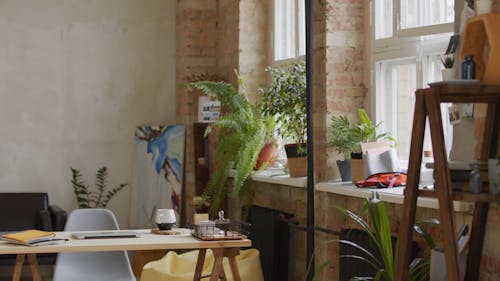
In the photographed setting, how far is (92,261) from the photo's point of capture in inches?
232

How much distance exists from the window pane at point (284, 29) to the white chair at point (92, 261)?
7.88 ft

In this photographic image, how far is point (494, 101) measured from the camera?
12.6 ft

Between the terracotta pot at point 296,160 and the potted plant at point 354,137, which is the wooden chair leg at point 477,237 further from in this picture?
the terracotta pot at point 296,160

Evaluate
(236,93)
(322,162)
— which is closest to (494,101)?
(322,162)

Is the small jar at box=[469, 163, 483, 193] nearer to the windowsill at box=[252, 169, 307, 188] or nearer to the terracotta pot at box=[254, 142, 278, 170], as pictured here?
the windowsill at box=[252, 169, 307, 188]

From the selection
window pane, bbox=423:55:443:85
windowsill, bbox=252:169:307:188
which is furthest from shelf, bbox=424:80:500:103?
windowsill, bbox=252:169:307:188

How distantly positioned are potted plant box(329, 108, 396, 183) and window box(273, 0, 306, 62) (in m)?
1.28

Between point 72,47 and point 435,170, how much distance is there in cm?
578

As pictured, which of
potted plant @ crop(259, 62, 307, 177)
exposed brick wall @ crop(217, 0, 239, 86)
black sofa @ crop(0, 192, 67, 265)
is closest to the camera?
potted plant @ crop(259, 62, 307, 177)

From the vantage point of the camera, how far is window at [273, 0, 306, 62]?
23.4 feet

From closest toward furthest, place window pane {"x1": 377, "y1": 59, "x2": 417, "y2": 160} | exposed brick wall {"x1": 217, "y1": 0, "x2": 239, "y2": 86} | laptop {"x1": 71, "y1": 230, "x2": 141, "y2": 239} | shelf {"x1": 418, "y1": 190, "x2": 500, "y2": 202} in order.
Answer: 1. shelf {"x1": 418, "y1": 190, "x2": 500, "y2": 202}
2. laptop {"x1": 71, "y1": 230, "x2": 141, "y2": 239}
3. window pane {"x1": 377, "y1": 59, "x2": 417, "y2": 160}
4. exposed brick wall {"x1": 217, "y1": 0, "x2": 239, "y2": 86}

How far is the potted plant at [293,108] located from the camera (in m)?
6.54

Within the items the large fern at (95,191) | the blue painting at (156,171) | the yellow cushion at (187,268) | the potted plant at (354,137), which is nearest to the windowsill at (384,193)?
the potted plant at (354,137)

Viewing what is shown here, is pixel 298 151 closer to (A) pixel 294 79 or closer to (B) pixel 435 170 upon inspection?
(A) pixel 294 79
